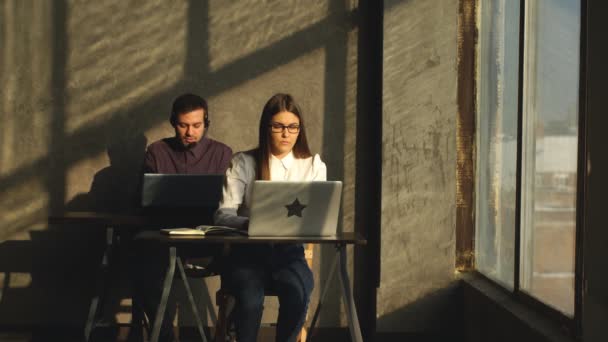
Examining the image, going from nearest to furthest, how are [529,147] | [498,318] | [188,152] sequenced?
[529,147] → [498,318] → [188,152]

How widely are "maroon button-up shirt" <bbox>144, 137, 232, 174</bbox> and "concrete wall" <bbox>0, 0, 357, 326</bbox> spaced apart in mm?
399

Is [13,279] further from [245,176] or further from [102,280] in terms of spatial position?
[245,176]

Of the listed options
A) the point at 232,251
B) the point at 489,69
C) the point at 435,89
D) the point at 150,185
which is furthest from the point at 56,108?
the point at 489,69

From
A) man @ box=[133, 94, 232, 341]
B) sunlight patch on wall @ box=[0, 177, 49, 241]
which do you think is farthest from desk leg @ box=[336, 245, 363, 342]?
sunlight patch on wall @ box=[0, 177, 49, 241]

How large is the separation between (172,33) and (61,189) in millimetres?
1166

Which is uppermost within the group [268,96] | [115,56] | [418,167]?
[115,56]

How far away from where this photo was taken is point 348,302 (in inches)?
124

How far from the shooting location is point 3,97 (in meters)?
4.75

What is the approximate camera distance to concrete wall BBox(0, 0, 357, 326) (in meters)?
4.77

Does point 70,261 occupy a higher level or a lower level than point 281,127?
lower

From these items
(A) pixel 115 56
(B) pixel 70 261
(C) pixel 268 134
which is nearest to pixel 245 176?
(C) pixel 268 134

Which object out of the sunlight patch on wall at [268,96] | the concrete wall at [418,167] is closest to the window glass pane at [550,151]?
the concrete wall at [418,167]

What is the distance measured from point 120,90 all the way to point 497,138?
2.27 metres

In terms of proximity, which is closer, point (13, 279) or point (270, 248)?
point (270, 248)
